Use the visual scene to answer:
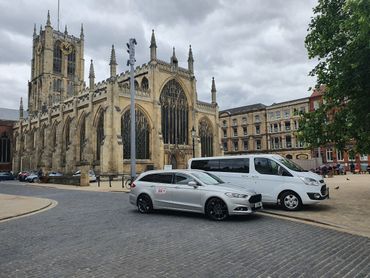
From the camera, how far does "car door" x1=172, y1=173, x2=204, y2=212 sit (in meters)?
9.27

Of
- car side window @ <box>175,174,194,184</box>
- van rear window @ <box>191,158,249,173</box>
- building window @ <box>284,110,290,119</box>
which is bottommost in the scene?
car side window @ <box>175,174,194,184</box>

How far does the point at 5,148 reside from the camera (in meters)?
62.1

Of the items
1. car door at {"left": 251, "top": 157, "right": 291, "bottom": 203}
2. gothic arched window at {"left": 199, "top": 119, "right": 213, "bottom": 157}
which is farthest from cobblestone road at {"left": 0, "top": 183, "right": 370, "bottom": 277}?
gothic arched window at {"left": 199, "top": 119, "right": 213, "bottom": 157}

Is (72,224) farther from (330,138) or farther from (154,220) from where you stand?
(330,138)

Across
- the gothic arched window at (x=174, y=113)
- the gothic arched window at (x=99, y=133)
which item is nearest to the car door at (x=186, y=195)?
the gothic arched window at (x=99, y=133)

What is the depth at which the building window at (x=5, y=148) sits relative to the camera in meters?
61.3

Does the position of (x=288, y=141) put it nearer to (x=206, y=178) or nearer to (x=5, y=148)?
(x=206, y=178)

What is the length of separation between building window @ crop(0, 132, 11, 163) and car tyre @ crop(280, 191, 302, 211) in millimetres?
63219

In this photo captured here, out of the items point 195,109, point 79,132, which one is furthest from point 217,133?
point 79,132

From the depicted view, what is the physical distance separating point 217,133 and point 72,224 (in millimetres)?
42568

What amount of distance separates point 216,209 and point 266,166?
3.55 meters

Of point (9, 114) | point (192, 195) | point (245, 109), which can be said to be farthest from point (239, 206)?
point (9, 114)

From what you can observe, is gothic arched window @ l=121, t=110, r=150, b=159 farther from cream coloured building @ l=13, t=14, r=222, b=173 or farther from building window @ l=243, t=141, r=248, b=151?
building window @ l=243, t=141, r=248, b=151

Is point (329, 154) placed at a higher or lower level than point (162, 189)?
higher
